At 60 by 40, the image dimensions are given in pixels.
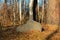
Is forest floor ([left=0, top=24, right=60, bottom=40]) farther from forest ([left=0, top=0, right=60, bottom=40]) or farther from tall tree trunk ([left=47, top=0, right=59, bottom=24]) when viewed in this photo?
tall tree trunk ([left=47, top=0, right=59, bottom=24])

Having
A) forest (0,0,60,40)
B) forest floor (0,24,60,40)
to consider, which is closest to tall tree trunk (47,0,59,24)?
forest (0,0,60,40)

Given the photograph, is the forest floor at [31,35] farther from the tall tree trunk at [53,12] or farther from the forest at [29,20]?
the tall tree trunk at [53,12]

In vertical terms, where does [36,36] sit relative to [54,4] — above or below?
below

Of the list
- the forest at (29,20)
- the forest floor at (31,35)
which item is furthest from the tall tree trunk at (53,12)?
the forest floor at (31,35)

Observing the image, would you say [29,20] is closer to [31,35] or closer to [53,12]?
[31,35]

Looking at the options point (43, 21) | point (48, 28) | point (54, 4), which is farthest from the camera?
point (43, 21)

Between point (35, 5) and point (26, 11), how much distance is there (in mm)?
2065

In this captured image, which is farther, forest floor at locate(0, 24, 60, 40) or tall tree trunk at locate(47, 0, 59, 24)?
tall tree trunk at locate(47, 0, 59, 24)

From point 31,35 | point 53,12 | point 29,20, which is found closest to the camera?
point 31,35

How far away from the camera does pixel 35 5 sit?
1558cm

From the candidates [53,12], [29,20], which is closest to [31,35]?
[29,20]

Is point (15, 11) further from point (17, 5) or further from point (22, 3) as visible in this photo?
point (22, 3)

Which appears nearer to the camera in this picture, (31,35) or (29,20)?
(31,35)

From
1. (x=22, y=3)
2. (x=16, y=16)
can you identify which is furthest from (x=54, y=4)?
(x=22, y=3)
